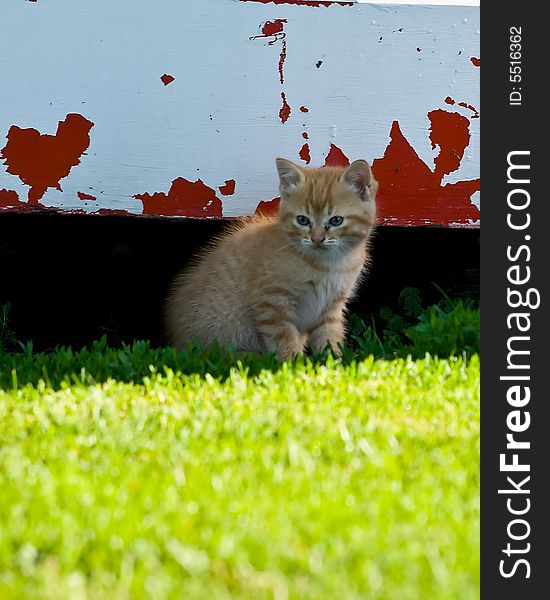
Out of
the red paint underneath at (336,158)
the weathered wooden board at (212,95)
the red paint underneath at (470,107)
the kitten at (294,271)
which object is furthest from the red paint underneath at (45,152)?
the red paint underneath at (470,107)

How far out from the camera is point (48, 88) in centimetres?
420

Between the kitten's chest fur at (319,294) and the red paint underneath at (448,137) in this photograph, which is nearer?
the kitten's chest fur at (319,294)

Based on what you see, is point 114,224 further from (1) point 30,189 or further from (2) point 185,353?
(2) point 185,353

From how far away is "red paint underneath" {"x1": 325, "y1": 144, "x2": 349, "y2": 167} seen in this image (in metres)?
4.36

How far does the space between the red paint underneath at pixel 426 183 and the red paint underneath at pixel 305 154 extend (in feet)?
1.04

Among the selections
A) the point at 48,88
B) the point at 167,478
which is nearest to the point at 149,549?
the point at 167,478

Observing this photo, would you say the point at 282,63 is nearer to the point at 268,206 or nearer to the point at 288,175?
the point at 288,175

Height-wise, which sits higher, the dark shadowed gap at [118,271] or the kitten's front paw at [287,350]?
the dark shadowed gap at [118,271]

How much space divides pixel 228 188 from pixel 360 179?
2.11 ft

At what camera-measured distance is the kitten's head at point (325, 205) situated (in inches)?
162

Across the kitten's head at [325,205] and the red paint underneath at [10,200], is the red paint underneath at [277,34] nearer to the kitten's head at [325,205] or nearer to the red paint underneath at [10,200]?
the kitten's head at [325,205]

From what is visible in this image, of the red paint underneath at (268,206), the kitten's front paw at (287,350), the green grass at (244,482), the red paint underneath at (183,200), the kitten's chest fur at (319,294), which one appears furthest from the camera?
the red paint underneath at (268,206)

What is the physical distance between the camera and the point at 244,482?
2.15 metres

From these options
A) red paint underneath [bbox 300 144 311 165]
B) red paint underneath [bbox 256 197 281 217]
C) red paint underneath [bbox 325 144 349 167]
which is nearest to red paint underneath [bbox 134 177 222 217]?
red paint underneath [bbox 256 197 281 217]
